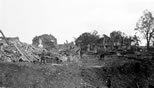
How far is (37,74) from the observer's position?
27.1ft

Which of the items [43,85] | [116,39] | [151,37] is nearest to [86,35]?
[116,39]

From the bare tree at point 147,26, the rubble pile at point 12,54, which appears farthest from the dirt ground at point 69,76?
the bare tree at point 147,26

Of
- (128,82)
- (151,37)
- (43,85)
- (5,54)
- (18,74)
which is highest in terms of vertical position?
(151,37)

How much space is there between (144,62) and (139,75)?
2.56m

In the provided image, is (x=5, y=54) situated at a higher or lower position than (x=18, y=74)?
higher

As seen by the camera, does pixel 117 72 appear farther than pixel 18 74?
Yes

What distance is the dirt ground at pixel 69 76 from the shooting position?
731 cm

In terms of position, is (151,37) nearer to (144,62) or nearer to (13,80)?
(144,62)

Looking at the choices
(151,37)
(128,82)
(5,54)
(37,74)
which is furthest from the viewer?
(151,37)

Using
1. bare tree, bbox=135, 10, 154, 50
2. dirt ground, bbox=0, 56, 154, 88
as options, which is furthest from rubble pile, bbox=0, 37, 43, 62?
bare tree, bbox=135, 10, 154, 50

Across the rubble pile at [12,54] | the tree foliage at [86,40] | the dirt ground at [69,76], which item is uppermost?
the tree foliage at [86,40]

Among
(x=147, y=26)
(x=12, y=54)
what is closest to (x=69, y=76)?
(x=12, y=54)

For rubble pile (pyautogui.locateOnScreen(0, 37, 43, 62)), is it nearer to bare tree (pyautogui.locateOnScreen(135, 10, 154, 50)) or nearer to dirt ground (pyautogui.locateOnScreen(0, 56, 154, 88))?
dirt ground (pyautogui.locateOnScreen(0, 56, 154, 88))

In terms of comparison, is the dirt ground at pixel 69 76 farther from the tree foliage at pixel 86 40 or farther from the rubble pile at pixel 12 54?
the tree foliage at pixel 86 40
